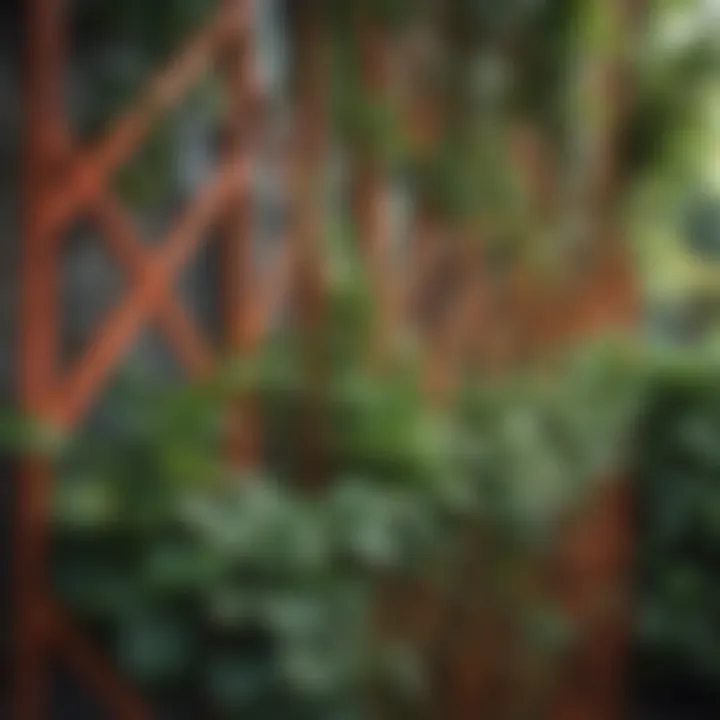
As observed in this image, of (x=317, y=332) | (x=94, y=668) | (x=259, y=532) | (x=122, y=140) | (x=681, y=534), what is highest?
(x=122, y=140)

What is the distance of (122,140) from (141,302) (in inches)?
7.4

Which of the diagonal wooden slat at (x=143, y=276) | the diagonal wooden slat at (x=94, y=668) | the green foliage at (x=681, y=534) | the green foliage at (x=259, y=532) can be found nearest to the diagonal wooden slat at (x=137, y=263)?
the diagonal wooden slat at (x=143, y=276)

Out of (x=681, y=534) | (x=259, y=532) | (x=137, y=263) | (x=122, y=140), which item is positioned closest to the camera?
(x=259, y=532)

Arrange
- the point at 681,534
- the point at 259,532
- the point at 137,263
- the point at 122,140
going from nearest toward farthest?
the point at 259,532 → the point at 122,140 → the point at 137,263 → the point at 681,534

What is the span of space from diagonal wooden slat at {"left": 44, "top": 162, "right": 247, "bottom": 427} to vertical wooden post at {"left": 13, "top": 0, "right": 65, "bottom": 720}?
0.03 meters

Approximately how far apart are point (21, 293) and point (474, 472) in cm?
50

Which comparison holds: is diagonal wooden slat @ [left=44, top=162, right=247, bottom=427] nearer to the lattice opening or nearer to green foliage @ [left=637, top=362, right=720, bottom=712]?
the lattice opening

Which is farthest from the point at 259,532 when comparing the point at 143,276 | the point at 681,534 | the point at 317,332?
the point at 681,534

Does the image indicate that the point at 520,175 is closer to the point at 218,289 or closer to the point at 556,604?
the point at 218,289

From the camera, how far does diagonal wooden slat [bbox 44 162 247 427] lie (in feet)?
4.50

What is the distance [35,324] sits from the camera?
1369 millimetres

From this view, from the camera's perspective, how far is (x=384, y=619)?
4.75 feet

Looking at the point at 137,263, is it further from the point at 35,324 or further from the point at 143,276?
the point at 35,324

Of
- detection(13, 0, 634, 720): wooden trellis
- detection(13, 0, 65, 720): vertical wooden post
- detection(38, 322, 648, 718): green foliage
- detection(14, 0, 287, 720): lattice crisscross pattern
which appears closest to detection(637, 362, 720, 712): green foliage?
detection(13, 0, 634, 720): wooden trellis
